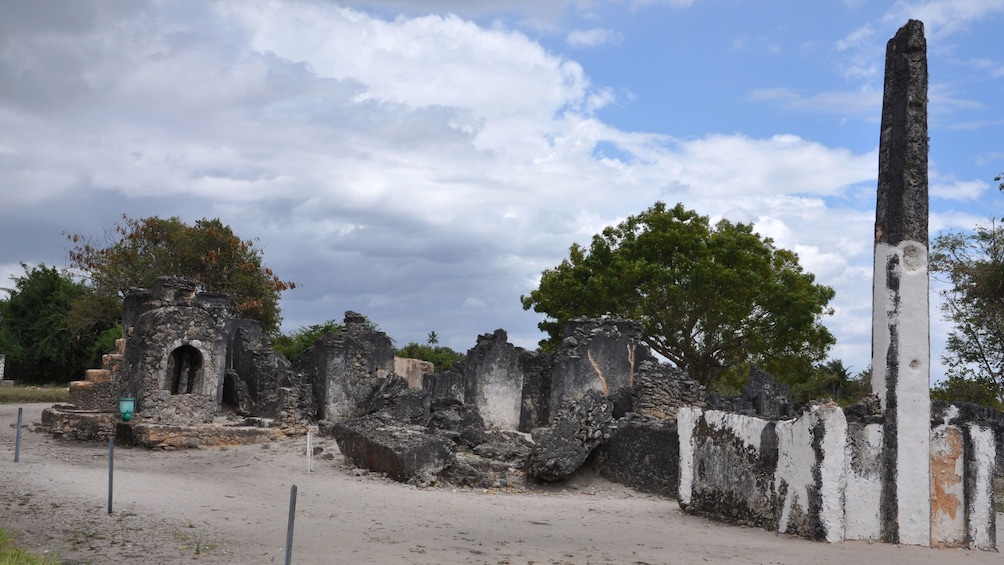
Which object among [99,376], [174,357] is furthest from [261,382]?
[99,376]

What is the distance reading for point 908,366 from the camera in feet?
34.3

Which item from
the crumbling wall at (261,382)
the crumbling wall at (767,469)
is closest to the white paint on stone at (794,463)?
the crumbling wall at (767,469)

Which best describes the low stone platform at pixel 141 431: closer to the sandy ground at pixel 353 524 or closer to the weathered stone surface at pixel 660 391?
the sandy ground at pixel 353 524

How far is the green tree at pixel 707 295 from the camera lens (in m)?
30.2

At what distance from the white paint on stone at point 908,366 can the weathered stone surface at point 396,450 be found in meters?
6.43

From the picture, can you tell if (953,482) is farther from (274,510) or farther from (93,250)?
(93,250)

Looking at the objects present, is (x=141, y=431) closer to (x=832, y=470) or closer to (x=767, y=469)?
(x=767, y=469)

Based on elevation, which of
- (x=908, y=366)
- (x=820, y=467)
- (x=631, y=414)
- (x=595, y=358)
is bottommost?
(x=820, y=467)

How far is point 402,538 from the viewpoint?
9320mm

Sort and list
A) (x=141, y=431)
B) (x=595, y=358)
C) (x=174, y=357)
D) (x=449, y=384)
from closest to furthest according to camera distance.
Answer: (x=141, y=431), (x=174, y=357), (x=595, y=358), (x=449, y=384)

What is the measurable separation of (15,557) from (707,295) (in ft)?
82.6

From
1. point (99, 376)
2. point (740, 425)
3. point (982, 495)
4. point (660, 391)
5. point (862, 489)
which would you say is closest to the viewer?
point (862, 489)

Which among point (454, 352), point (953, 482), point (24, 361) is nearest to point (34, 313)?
point (24, 361)

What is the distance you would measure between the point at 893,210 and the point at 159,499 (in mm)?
9164
